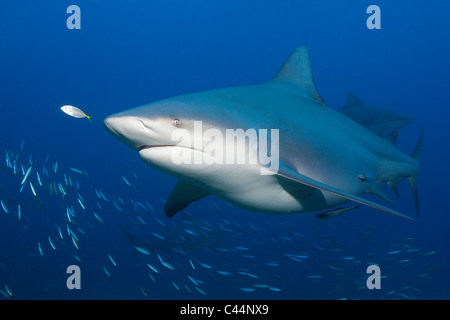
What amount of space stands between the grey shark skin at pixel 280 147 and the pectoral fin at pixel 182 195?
12 millimetres

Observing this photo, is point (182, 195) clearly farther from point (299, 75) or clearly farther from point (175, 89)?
point (175, 89)

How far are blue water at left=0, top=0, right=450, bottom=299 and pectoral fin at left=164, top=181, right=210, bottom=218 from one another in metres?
11.9

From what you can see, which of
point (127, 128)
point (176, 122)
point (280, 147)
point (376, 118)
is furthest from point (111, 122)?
point (376, 118)

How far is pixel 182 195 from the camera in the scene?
136 inches

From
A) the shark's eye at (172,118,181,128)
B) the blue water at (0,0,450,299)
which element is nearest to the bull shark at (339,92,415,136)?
the shark's eye at (172,118,181,128)

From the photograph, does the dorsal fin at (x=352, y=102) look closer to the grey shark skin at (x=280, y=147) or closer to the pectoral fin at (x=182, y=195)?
the grey shark skin at (x=280, y=147)

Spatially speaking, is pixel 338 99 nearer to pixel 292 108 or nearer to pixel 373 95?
pixel 373 95

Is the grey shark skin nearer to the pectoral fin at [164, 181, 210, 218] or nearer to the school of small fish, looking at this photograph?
the pectoral fin at [164, 181, 210, 218]

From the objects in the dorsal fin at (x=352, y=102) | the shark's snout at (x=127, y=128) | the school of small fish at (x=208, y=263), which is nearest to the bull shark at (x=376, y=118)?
the dorsal fin at (x=352, y=102)

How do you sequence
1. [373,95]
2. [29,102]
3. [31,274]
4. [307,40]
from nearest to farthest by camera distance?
[31,274]
[307,40]
[373,95]
[29,102]

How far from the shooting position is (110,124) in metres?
1.94

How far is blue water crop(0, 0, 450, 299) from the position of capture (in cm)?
2112
